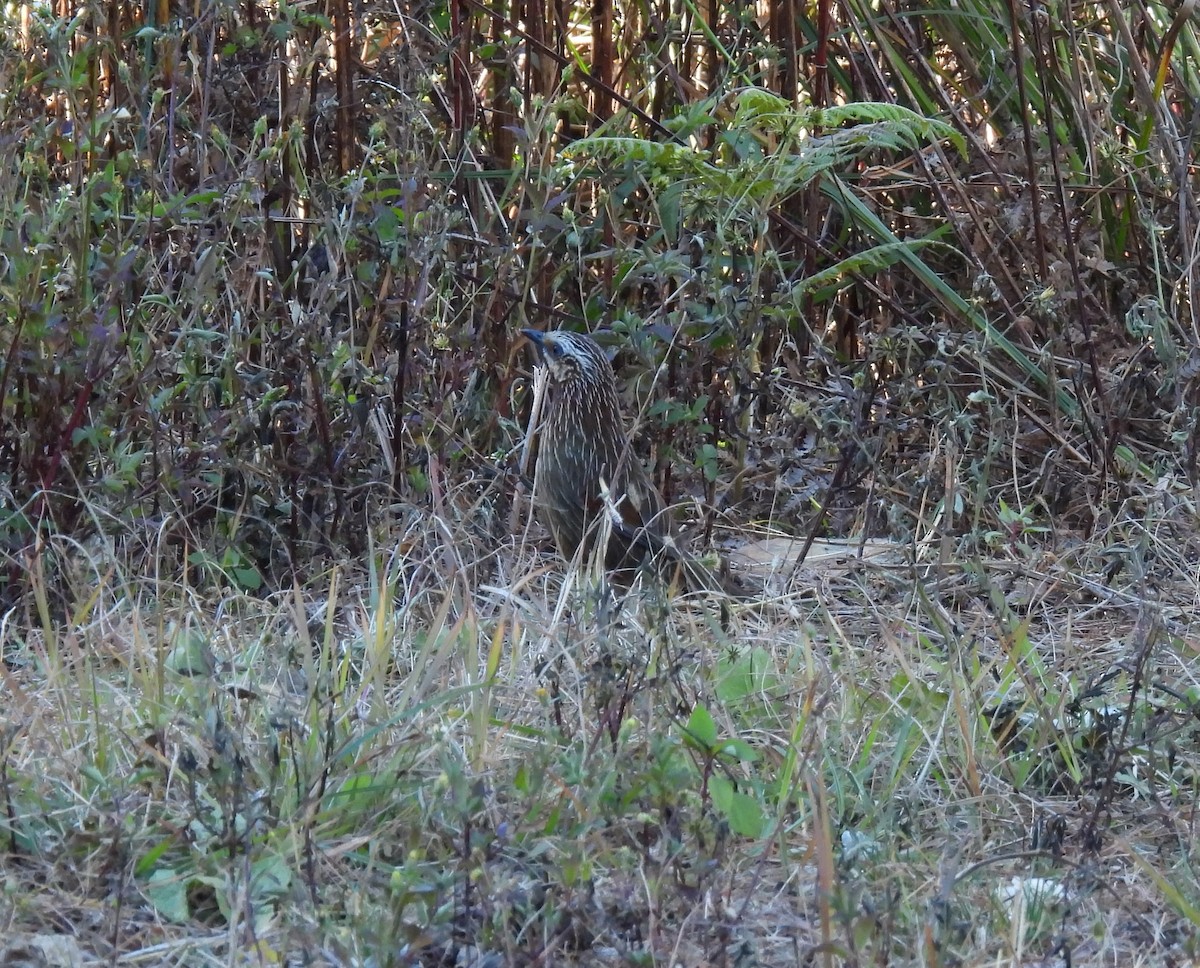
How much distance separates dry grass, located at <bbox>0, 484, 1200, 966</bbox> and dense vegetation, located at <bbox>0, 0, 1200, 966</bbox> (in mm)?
13

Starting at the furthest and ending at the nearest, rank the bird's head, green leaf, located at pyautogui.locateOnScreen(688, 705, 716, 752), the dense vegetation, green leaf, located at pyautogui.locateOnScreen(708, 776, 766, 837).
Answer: the bird's head < green leaf, located at pyautogui.locateOnScreen(688, 705, 716, 752) < green leaf, located at pyautogui.locateOnScreen(708, 776, 766, 837) < the dense vegetation

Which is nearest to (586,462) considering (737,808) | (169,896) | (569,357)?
(569,357)

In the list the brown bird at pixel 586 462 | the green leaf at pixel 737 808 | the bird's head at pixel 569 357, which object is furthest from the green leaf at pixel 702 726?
the bird's head at pixel 569 357

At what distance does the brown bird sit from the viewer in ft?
14.6

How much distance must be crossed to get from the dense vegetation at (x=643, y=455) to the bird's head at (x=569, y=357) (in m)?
0.13

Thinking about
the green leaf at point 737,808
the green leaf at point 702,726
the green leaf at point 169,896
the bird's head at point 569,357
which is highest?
the bird's head at point 569,357

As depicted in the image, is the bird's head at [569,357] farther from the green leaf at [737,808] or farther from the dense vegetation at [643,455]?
the green leaf at [737,808]

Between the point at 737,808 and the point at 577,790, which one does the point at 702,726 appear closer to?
the point at 737,808

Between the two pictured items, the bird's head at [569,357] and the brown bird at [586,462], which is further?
the bird's head at [569,357]

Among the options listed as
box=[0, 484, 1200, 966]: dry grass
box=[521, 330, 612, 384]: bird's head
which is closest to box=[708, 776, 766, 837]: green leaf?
box=[0, 484, 1200, 966]: dry grass

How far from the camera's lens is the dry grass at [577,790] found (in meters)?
2.23

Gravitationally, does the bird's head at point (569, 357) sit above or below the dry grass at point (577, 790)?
above

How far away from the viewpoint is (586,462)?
4.63 m

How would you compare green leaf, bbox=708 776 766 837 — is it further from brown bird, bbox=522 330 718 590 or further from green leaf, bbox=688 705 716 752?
brown bird, bbox=522 330 718 590
